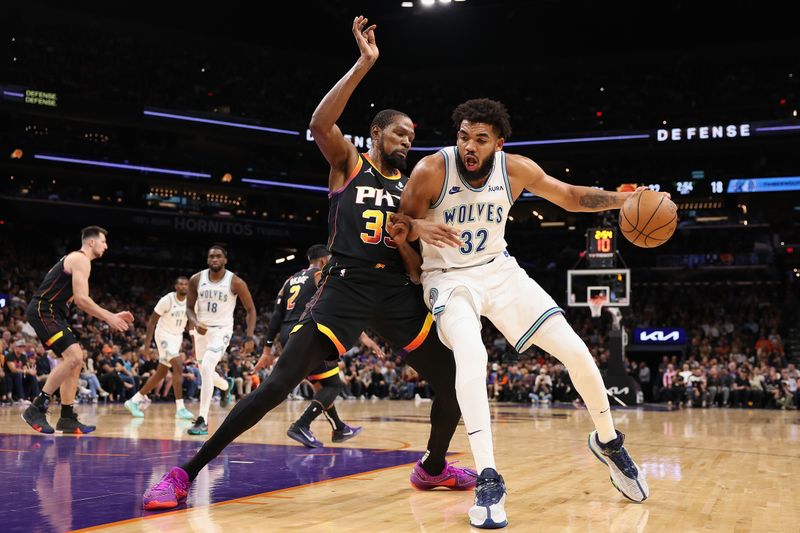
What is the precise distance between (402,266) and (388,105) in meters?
34.1

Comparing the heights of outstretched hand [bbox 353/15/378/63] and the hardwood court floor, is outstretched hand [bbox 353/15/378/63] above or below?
above

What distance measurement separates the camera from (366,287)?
15.6 feet

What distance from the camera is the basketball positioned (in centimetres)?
463

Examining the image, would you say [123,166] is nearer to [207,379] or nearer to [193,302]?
[193,302]

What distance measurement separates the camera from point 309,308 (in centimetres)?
476

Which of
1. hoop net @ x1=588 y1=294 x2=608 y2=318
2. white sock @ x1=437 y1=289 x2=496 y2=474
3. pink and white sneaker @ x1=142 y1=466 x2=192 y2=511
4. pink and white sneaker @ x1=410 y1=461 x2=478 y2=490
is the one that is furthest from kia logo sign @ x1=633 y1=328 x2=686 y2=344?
pink and white sneaker @ x1=142 y1=466 x2=192 y2=511

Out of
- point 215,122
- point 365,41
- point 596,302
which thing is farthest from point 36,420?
point 215,122

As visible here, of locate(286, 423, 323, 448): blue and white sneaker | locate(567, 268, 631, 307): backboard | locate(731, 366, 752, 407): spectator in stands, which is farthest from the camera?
locate(731, 366, 752, 407): spectator in stands

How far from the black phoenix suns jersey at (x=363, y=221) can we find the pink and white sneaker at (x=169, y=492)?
1.50 meters

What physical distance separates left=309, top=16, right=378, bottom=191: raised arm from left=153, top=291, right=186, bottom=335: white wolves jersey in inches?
357

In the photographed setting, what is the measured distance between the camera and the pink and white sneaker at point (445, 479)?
5.02 meters

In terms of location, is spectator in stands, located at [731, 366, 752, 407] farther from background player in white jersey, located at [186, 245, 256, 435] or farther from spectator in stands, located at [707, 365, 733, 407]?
background player in white jersey, located at [186, 245, 256, 435]

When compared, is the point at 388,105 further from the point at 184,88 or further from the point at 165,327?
the point at 165,327

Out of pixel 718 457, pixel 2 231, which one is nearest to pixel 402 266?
pixel 718 457
